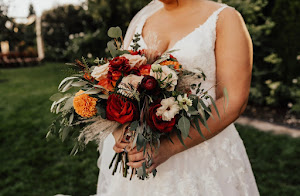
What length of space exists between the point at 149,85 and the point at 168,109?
6.2 inches

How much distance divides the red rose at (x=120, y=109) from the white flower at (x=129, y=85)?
40mm

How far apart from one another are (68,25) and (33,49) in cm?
468

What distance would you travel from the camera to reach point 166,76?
1.36m

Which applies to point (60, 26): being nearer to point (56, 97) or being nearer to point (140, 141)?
point (56, 97)

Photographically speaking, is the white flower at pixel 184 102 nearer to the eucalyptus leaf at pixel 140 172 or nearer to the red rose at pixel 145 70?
the red rose at pixel 145 70

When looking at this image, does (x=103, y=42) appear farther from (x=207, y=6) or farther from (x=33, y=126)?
(x=207, y=6)

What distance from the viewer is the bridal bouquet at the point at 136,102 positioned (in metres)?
1.33

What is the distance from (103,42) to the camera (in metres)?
8.95

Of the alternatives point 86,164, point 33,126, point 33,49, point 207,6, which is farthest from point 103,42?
point 33,49

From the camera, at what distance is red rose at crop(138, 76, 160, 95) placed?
4.28ft

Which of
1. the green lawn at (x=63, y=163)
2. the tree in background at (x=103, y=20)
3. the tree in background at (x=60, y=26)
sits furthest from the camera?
the tree in background at (x=60, y=26)

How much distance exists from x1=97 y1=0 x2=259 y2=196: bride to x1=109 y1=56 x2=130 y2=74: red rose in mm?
293

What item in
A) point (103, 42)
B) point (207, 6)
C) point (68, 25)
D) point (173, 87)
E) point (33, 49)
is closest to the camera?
point (173, 87)

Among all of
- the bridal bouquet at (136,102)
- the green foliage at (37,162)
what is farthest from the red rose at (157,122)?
the green foliage at (37,162)
